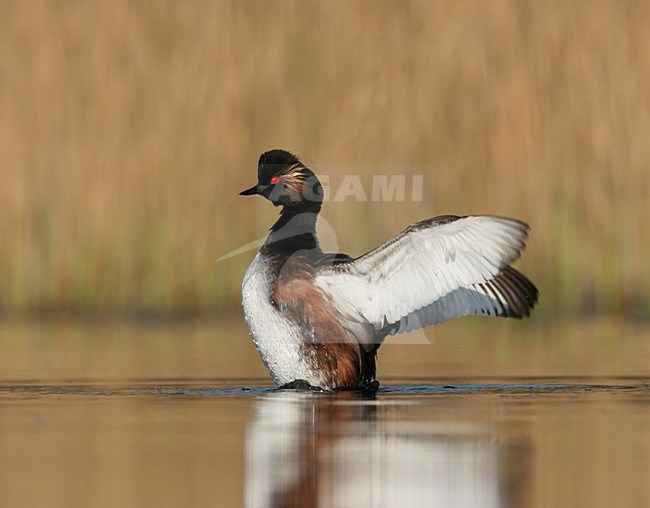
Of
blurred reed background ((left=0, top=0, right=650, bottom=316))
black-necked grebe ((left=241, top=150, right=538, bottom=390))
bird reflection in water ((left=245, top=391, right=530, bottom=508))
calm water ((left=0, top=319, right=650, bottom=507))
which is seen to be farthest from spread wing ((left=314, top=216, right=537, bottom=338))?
blurred reed background ((left=0, top=0, right=650, bottom=316))

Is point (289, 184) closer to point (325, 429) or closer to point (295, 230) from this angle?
point (295, 230)

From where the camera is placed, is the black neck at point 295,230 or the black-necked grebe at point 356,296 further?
the black neck at point 295,230

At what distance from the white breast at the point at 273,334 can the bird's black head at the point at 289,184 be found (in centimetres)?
71

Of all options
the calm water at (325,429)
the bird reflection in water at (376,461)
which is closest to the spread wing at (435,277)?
the calm water at (325,429)

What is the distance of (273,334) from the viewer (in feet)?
29.5

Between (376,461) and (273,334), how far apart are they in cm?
310

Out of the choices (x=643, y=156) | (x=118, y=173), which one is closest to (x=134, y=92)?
(x=118, y=173)

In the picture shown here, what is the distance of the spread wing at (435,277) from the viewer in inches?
334

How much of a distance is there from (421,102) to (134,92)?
242 cm

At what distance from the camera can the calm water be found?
5324mm

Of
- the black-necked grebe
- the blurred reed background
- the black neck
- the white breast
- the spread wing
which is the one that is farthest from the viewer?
the blurred reed background

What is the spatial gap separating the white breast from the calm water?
0.16m

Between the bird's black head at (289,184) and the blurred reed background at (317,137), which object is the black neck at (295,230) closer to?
the bird's black head at (289,184)

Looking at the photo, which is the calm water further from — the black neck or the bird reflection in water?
the black neck
